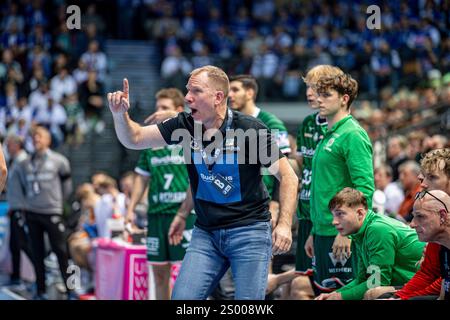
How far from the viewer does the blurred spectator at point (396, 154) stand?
42.0 ft

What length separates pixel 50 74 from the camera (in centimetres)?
2053

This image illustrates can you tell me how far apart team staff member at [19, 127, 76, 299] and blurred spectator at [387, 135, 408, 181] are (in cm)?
437

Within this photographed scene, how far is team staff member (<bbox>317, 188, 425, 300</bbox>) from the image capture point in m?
6.58

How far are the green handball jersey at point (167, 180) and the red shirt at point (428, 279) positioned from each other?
3.35 meters

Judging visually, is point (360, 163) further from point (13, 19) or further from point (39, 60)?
point (13, 19)

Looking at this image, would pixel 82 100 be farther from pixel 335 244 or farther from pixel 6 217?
→ pixel 335 244

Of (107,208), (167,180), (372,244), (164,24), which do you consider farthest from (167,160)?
(164,24)

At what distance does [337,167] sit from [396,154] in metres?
6.32

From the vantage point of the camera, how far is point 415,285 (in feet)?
19.5

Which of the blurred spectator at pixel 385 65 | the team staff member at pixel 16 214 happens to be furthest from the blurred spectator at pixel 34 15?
the team staff member at pixel 16 214

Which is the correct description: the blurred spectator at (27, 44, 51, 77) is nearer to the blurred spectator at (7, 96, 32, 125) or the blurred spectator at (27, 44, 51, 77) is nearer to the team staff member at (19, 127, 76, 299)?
the blurred spectator at (7, 96, 32, 125)

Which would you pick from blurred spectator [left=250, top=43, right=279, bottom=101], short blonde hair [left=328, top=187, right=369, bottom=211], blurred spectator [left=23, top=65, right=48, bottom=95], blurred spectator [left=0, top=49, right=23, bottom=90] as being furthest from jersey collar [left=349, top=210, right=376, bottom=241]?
blurred spectator [left=0, top=49, right=23, bottom=90]
